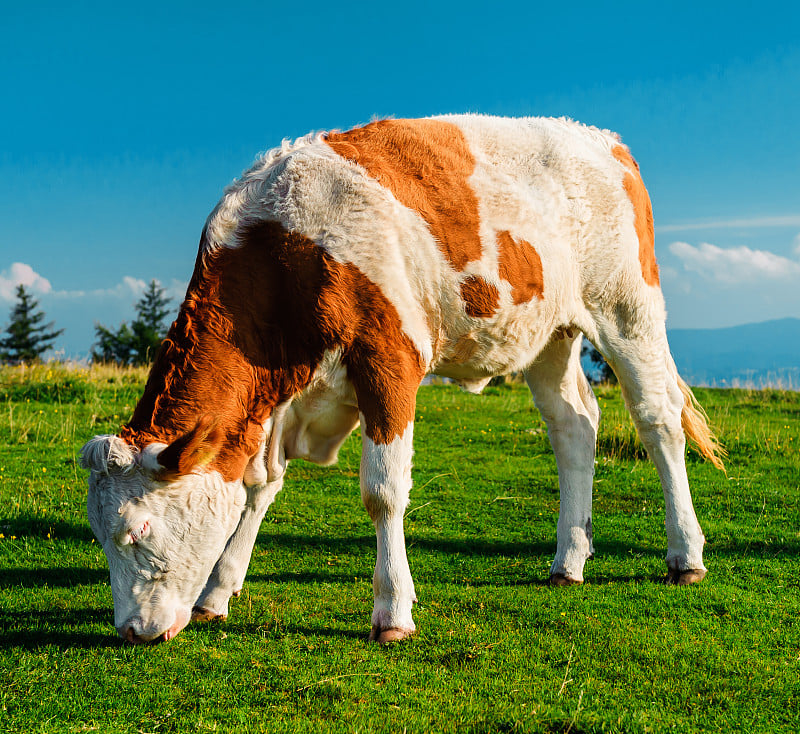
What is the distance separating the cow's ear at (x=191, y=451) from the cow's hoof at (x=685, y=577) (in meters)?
3.69

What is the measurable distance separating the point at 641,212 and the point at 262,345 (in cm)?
344

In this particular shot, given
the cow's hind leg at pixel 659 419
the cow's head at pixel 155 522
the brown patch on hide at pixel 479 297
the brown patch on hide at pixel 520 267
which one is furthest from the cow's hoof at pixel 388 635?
the cow's hind leg at pixel 659 419

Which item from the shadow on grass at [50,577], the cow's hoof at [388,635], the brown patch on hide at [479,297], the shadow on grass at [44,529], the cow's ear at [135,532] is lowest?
the shadow on grass at [50,577]

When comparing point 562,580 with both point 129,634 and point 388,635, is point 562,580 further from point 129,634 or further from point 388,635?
point 129,634

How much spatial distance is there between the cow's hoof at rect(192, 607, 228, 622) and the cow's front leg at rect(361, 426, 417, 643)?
1125mm

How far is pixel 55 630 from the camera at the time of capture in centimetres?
486

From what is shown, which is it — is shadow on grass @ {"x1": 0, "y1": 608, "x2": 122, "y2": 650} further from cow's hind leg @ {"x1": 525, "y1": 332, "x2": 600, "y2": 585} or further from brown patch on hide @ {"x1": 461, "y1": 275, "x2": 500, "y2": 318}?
cow's hind leg @ {"x1": 525, "y1": 332, "x2": 600, "y2": 585}

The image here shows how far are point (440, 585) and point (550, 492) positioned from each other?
322 centimetres

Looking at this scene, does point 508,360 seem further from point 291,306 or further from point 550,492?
point 550,492

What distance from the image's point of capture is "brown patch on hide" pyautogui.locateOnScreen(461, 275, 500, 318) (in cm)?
498

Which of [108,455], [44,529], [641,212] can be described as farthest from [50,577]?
[641,212]

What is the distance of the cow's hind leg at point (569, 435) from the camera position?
6043 mm

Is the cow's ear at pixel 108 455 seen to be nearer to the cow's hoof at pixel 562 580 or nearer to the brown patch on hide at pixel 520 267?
the brown patch on hide at pixel 520 267

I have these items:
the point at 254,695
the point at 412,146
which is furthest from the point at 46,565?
the point at 412,146
